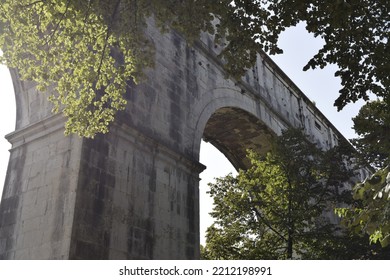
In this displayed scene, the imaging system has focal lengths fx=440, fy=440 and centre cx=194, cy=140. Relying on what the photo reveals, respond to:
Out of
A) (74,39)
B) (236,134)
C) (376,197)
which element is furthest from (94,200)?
(236,134)

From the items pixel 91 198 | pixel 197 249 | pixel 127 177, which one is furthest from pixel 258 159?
pixel 91 198

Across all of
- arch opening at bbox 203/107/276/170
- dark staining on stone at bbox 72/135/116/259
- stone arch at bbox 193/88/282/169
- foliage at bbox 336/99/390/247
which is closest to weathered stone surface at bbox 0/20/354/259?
dark staining on stone at bbox 72/135/116/259

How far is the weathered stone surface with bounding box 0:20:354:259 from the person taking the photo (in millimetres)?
7684

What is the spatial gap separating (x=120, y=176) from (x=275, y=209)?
14.1ft

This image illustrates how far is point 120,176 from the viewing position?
8.57 metres

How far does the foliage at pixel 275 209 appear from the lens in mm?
10453

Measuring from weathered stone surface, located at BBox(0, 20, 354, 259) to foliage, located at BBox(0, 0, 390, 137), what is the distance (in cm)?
112

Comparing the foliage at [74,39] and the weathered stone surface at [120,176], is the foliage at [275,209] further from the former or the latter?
the foliage at [74,39]

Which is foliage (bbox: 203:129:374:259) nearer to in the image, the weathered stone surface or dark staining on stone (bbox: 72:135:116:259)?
the weathered stone surface

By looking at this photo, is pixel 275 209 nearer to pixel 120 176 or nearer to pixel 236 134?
pixel 120 176

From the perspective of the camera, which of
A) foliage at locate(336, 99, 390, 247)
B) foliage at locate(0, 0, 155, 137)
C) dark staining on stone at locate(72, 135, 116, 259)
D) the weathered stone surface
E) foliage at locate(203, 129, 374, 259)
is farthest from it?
foliage at locate(203, 129, 374, 259)

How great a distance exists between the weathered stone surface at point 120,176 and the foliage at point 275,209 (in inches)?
46.2
